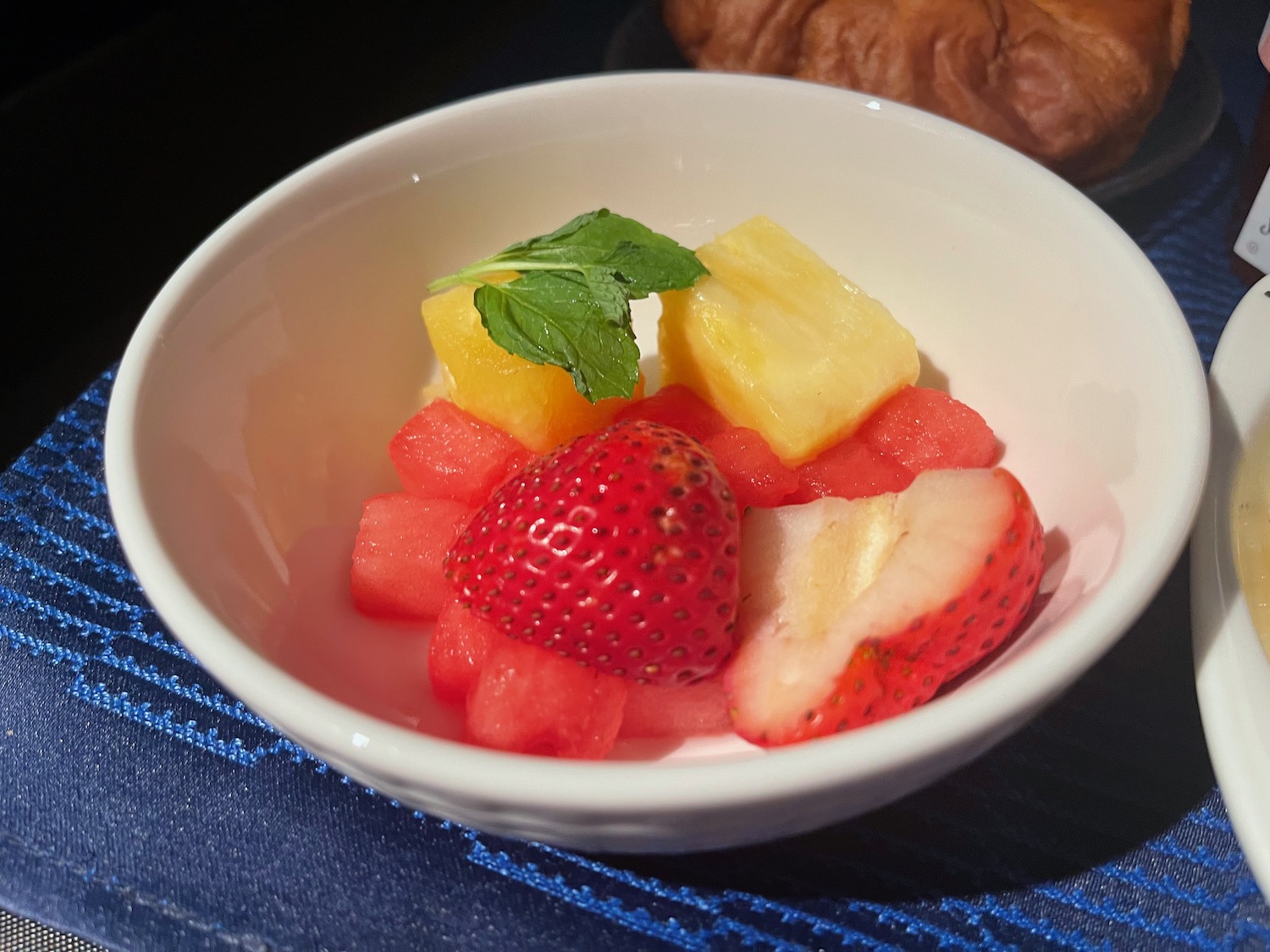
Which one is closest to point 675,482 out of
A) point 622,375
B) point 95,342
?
point 622,375

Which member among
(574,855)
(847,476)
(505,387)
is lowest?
(574,855)

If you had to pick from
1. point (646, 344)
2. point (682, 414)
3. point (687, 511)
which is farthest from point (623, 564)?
point (646, 344)

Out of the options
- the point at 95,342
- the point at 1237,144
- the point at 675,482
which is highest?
the point at 675,482

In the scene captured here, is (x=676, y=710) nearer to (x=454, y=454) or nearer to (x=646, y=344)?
(x=454, y=454)

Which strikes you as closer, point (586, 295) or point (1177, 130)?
point (586, 295)

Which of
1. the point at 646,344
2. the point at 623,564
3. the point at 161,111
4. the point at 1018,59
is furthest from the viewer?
the point at 161,111

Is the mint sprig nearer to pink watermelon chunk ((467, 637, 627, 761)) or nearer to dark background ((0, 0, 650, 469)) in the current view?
pink watermelon chunk ((467, 637, 627, 761))

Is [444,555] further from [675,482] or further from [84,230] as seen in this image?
[84,230]
